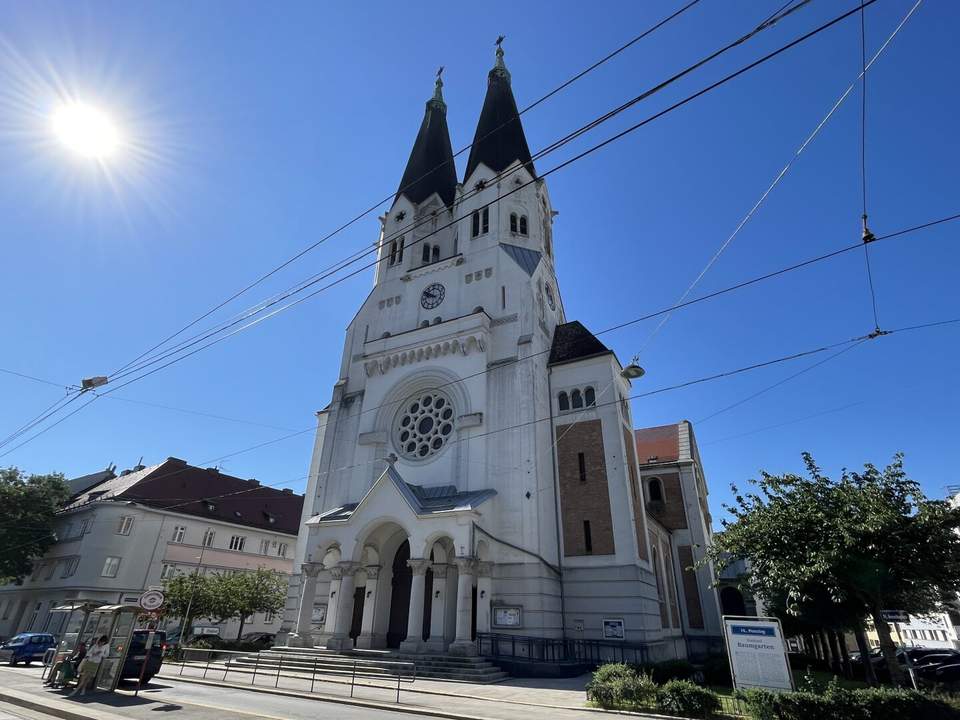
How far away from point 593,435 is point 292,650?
1651 cm

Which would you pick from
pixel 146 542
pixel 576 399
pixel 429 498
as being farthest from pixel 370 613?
pixel 146 542

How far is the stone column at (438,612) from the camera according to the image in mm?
19906

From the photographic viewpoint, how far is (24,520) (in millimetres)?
39000

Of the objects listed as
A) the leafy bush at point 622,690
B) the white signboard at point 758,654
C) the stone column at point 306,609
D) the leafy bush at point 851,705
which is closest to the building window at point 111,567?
the stone column at point 306,609

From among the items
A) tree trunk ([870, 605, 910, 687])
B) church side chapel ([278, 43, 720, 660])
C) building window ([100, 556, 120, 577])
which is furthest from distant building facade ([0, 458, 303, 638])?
tree trunk ([870, 605, 910, 687])

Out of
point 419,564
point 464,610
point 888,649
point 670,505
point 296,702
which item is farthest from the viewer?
point 670,505

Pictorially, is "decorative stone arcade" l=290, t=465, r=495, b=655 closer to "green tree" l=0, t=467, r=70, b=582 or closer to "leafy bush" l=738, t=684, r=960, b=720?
"leafy bush" l=738, t=684, r=960, b=720

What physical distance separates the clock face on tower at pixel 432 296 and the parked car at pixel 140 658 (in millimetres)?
21700

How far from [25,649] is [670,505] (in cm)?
3779

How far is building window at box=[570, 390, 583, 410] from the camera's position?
2695 cm

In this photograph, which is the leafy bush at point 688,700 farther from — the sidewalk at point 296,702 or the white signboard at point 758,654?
the sidewalk at point 296,702

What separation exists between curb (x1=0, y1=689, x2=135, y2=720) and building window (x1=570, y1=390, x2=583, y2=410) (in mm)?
21254

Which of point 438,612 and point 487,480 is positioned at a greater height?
point 487,480

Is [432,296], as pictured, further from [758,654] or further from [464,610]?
[758,654]
